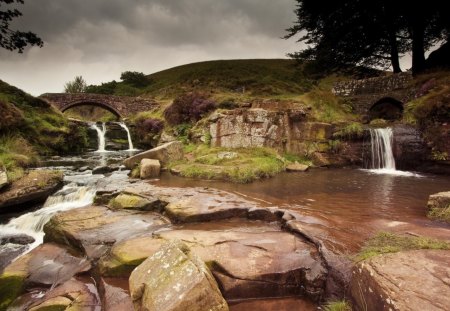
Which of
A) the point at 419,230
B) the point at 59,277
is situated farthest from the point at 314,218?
the point at 59,277

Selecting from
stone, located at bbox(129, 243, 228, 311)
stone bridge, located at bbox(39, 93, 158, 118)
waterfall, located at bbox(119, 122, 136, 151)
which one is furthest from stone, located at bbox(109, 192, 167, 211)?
stone bridge, located at bbox(39, 93, 158, 118)

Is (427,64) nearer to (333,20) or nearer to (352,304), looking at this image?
(333,20)

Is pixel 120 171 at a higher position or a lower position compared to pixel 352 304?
higher

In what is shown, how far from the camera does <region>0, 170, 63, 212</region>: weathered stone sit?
696 centimetres

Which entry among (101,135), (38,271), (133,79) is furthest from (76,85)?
(38,271)

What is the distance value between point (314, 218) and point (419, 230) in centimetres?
160

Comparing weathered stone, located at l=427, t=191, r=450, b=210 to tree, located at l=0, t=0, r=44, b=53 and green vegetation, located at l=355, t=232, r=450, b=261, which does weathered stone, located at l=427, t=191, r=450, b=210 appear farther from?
tree, located at l=0, t=0, r=44, b=53

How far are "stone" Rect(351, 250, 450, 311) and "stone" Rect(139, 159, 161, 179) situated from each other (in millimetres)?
7866

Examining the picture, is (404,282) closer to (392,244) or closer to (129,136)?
(392,244)

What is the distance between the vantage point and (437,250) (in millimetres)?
3129

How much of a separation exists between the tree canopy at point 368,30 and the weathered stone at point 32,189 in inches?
710

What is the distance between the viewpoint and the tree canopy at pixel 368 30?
669 inches

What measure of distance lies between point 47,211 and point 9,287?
10.6 feet

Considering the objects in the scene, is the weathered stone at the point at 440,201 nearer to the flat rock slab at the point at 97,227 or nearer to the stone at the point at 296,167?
the flat rock slab at the point at 97,227
